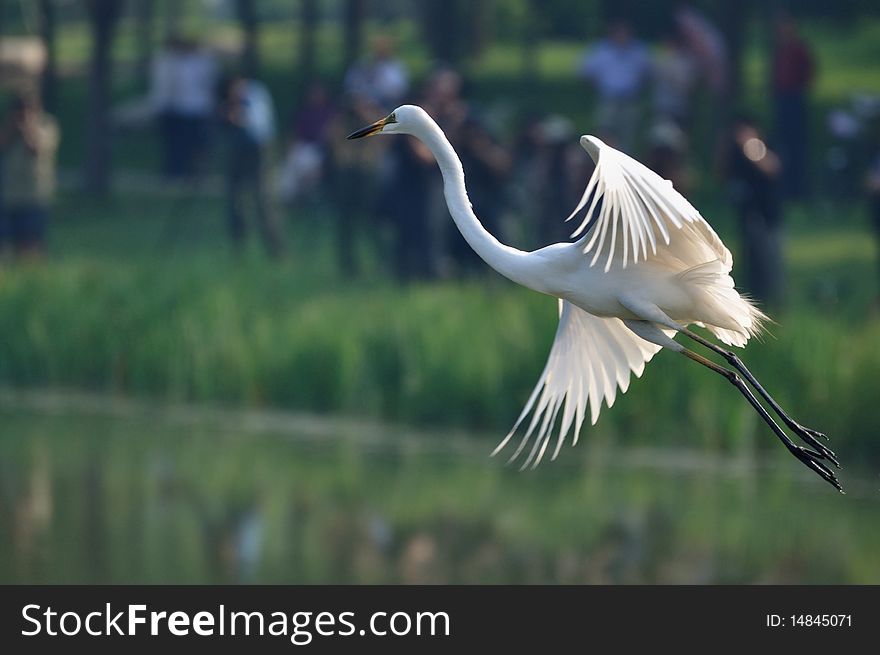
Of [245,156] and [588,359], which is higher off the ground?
[245,156]

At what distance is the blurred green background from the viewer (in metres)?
12.3

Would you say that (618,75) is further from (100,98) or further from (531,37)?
(531,37)

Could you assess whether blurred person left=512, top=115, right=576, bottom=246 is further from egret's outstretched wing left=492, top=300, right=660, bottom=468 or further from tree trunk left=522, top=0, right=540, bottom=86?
tree trunk left=522, top=0, right=540, bottom=86

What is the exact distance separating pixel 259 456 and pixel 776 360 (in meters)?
3.57

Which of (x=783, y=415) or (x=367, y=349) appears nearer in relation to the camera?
(x=783, y=415)

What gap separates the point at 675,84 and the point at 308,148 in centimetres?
393

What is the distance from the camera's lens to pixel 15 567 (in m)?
11.9

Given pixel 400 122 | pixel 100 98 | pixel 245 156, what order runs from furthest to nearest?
pixel 100 98, pixel 245 156, pixel 400 122

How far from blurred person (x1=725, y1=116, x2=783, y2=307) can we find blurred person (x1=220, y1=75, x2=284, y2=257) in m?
5.45

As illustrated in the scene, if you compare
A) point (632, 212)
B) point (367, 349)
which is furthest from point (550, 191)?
point (632, 212)

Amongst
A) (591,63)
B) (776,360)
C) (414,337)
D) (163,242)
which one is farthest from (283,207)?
(776,360)

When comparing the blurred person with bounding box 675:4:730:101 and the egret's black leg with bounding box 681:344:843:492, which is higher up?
the blurred person with bounding box 675:4:730:101

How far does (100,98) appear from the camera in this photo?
81.4 ft

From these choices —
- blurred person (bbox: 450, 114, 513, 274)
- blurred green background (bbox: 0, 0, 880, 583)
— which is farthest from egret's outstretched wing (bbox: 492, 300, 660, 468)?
blurred person (bbox: 450, 114, 513, 274)
